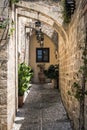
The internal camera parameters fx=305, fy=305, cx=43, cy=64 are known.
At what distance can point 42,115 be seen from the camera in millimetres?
9695

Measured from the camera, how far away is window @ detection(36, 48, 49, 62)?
2312 centimetres

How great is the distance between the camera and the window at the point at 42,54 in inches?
910

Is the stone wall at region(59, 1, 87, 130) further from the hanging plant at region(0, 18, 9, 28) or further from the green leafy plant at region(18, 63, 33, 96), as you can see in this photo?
the green leafy plant at region(18, 63, 33, 96)

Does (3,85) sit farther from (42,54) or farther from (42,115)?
(42,54)

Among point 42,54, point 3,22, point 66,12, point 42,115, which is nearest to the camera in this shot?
point 3,22

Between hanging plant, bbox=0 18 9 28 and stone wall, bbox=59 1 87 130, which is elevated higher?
hanging plant, bbox=0 18 9 28

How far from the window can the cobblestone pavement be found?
942cm

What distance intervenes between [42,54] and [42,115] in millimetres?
13628

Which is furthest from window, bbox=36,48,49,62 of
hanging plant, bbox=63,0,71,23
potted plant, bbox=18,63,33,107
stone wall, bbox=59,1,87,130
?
stone wall, bbox=59,1,87,130

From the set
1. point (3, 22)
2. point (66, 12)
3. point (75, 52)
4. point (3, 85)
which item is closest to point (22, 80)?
point (66, 12)

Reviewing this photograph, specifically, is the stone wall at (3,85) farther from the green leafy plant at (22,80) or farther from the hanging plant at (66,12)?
the green leafy plant at (22,80)

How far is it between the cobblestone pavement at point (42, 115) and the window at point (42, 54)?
9423mm

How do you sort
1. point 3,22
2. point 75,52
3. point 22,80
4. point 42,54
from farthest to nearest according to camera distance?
point 42,54, point 22,80, point 3,22, point 75,52

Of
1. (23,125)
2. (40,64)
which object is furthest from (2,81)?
(40,64)
